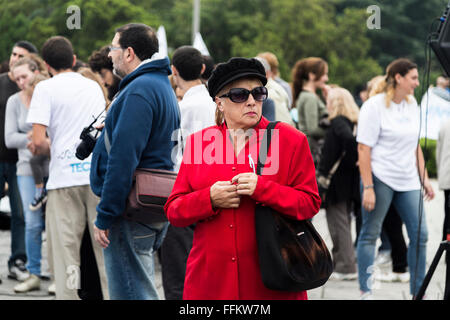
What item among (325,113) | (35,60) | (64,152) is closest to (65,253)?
(64,152)

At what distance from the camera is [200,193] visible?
3.17 m

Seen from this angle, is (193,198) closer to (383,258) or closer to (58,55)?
(58,55)

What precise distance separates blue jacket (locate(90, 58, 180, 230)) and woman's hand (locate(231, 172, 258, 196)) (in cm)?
120

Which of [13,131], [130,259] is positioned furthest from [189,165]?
[13,131]

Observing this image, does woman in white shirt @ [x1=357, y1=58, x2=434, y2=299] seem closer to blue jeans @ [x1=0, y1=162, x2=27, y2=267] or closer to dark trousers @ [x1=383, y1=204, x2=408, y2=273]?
dark trousers @ [x1=383, y1=204, x2=408, y2=273]

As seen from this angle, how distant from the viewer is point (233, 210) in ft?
10.4

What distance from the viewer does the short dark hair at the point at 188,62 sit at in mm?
5391

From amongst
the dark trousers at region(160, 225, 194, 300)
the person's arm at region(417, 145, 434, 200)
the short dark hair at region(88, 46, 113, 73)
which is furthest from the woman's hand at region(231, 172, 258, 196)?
the short dark hair at region(88, 46, 113, 73)

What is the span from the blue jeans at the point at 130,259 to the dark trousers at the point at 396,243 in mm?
3804

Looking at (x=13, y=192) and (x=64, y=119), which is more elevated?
(x=64, y=119)

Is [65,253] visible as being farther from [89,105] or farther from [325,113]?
[325,113]

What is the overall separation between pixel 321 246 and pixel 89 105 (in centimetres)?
272

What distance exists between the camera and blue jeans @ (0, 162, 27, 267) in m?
7.18

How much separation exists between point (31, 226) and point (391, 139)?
10.9 ft
